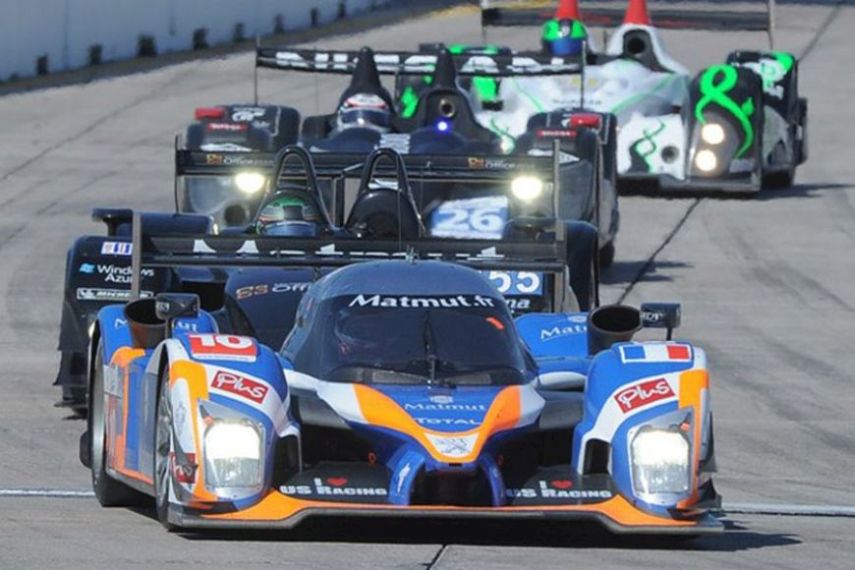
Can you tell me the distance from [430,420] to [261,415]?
66cm

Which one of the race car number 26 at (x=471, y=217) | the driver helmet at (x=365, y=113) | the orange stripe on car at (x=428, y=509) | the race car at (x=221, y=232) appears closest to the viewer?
the orange stripe on car at (x=428, y=509)

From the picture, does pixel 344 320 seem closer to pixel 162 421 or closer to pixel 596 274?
pixel 162 421

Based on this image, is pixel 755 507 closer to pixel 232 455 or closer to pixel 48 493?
pixel 232 455

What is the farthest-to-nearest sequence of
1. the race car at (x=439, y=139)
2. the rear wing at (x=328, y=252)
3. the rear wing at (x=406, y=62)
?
the rear wing at (x=406, y=62), the race car at (x=439, y=139), the rear wing at (x=328, y=252)

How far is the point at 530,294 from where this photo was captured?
14.2 m

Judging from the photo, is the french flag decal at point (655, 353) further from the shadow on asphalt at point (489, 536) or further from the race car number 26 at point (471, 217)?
the race car number 26 at point (471, 217)

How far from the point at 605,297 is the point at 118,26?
19.4 m

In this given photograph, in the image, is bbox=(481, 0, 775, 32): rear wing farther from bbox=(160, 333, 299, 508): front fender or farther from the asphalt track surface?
bbox=(160, 333, 299, 508): front fender

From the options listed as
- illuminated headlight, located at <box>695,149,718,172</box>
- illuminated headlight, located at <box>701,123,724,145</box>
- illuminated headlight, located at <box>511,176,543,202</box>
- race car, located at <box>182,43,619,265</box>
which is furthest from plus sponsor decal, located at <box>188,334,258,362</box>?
illuminated headlight, located at <box>695,149,718,172</box>

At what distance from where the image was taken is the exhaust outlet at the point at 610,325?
11062 millimetres

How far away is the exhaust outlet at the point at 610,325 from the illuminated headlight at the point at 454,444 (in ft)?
5.61

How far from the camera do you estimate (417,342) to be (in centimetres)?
1031

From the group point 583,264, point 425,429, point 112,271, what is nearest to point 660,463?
point 425,429

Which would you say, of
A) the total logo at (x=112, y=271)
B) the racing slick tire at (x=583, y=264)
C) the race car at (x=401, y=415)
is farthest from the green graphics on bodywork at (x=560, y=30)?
Result: the race car at (x=401, y=415)
